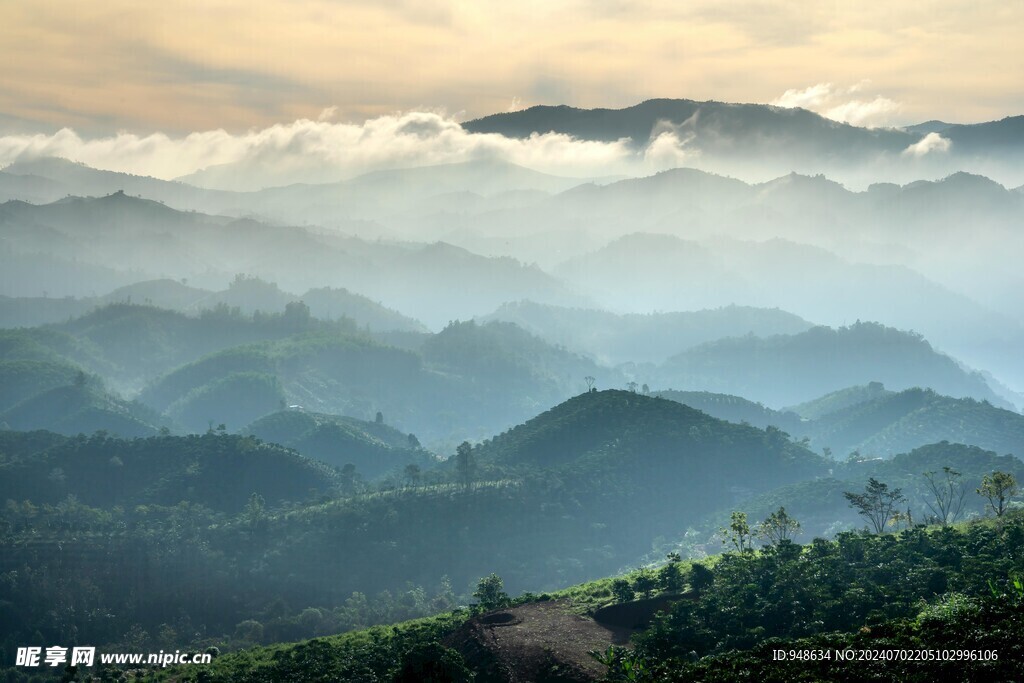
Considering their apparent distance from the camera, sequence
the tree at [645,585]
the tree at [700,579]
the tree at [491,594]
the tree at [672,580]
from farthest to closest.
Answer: the tree at [491,594]
the tree at [645,585]
the tree at [672,580]
the tree at [700,579]

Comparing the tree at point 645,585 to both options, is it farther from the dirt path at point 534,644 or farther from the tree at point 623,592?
the dirt path at point 534,644

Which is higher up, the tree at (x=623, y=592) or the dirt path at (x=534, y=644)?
the tree at (x=623, y=592)

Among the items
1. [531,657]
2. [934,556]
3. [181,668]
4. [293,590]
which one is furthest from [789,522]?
[293,590]

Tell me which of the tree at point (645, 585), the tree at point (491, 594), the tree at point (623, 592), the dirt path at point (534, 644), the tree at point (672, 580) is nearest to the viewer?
the dirt path at point (534, 644)

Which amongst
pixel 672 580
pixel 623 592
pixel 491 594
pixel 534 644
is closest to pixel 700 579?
pixel 672 580

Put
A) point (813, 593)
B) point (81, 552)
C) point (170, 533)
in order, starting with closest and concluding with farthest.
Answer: point (813, 593) → point (81, 552) → point (170, 533)

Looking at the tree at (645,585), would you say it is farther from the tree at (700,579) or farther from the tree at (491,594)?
the tree at (491,594)

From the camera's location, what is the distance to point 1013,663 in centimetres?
5166

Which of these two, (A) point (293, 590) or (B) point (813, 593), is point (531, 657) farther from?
(A) point (293, 590)

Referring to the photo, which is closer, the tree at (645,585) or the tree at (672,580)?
the tree at (672,580)

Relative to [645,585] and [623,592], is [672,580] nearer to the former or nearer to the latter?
[645,585]

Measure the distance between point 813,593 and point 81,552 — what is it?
459ft

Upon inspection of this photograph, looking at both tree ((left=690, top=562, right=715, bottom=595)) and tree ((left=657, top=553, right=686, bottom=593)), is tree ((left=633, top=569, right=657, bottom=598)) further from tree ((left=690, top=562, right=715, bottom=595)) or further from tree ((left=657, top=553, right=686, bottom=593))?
tree ((left=690, top=562, right=715, bottom=595))

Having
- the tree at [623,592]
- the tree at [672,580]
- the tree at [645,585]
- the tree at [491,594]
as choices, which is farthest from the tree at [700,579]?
the tree at [491,594]
